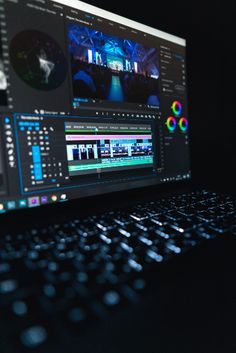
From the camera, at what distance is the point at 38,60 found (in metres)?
0.62

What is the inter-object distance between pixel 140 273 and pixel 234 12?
1.10 m

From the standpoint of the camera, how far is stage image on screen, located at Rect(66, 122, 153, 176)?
66 cm

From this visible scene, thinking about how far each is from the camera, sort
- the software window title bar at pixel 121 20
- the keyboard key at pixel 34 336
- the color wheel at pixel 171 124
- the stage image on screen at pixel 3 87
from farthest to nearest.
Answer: the color wheel at pixel 171 124 < the software window title bar at pixel 121 20 < the stage image on screen at pixel 3 87 < the keyboard key at pixel 34 336

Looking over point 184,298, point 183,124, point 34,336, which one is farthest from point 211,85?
point 34,336

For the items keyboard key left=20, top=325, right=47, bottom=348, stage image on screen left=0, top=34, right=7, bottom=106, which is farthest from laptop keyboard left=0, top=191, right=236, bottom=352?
stage image on screen left=0, top=34, right=7, bottom=106

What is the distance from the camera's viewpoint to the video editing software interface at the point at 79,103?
1.86 feet

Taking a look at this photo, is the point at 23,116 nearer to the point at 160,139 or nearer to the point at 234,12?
the point at 160,139

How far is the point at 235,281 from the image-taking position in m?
0.33

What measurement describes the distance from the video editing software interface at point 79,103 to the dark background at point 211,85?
14 cm

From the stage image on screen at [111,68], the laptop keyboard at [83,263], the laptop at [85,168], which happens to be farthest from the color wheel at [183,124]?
the laptop keyboard at [83,263]

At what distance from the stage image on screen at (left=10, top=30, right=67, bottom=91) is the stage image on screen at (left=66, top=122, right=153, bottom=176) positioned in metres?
0.12

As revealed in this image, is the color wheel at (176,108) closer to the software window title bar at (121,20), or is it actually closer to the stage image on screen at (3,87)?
A: the software window title bar at (121,20)

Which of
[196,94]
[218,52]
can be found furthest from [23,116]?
[218,52]

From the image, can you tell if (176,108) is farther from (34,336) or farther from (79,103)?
(34,336)
